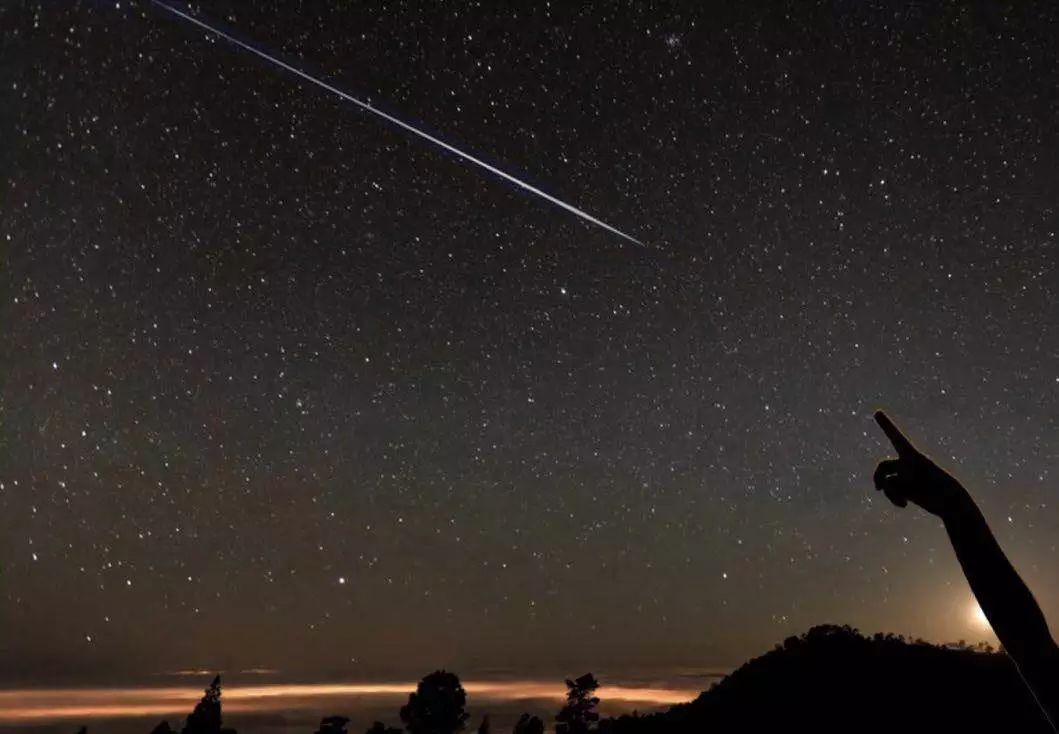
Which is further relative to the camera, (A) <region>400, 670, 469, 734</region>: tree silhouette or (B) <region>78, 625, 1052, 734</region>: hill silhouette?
(A) <region>400, 670, 469, 734</region>: tree silhouette

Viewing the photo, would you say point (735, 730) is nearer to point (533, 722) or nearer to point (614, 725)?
point (614, 725)

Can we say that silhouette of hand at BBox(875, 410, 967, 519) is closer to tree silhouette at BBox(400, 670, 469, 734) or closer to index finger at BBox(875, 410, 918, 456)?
index finger at BBox(875, 410, 918, 456)

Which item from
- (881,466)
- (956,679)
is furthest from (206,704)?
(881,466)

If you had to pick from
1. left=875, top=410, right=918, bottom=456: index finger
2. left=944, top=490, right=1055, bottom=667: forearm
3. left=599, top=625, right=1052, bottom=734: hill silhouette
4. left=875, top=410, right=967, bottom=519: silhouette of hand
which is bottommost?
left=944, top=490, right=1055, bottom=667: forearm

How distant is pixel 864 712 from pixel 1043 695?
5078cm

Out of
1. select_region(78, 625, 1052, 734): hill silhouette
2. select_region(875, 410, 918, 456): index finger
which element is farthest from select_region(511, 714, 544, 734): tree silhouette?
select_region(875, 410, 918, 456): index finger

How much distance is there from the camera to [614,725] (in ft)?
A: 203

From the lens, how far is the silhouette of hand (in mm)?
1781

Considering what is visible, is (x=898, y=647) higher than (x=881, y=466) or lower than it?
higher

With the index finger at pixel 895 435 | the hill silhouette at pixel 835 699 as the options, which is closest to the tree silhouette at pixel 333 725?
the hill silhouette at pixel 835 699

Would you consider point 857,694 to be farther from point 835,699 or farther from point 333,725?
point 333,725

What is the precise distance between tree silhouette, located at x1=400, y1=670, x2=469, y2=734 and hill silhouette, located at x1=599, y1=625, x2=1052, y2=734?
12271 mm

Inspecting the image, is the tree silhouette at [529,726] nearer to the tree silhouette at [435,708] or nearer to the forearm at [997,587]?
the tree silhouette at [435,708]

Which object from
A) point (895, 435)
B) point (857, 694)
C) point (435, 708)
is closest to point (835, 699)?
point (857, 694)
